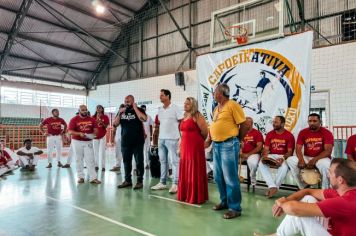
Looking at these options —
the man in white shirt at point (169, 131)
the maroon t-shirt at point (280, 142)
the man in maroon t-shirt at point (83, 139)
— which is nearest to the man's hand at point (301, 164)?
the maroon t-shirt at point (280, 142)

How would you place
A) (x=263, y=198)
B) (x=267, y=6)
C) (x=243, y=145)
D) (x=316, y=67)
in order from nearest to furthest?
1. (x=263, y=198)
2. (x=243, y=145)
3. (x=316, y=67)
4. (x=267, y=6)

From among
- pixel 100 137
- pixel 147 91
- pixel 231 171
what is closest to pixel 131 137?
pixel 231 171

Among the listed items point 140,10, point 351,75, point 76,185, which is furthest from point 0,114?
point 351,75

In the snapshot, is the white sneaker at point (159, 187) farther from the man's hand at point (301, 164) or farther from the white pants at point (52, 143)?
the white pants at point (52, 143)

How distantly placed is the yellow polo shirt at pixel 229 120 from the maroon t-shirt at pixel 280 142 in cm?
170

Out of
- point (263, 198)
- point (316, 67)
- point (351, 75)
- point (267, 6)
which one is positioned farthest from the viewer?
point (267, 6)

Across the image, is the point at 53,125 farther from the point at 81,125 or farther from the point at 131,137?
the point at 131,137

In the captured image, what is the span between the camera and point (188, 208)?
3793 mm

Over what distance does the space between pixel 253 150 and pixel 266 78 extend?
1.50 m

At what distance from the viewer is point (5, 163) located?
6.62 m

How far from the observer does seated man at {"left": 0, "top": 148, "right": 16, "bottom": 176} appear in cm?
646

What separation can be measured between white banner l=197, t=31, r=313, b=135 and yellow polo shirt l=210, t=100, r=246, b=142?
6.94ft

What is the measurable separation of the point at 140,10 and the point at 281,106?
12013 mm

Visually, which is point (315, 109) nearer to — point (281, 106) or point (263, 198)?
point (281, 106)
